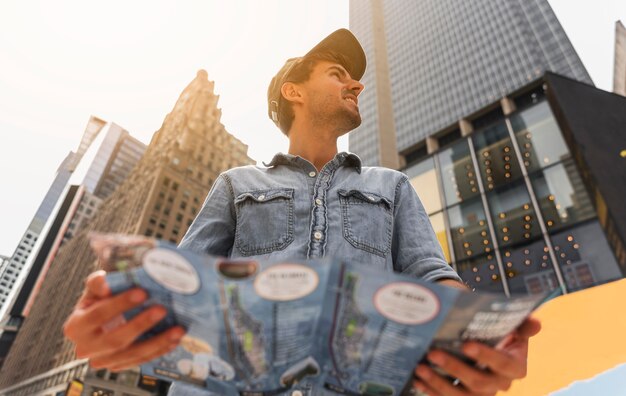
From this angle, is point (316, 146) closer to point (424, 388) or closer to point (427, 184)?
point (424, 388)

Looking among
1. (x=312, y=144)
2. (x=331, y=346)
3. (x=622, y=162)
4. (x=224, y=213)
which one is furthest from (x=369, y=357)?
(x=622, y=162)

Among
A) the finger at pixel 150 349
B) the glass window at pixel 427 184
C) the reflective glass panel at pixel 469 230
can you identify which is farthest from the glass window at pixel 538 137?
the finger at pixel 150 349

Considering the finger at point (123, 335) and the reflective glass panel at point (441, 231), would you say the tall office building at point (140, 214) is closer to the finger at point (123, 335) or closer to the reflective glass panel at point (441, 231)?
the reflective glass panel at point (441, 231)

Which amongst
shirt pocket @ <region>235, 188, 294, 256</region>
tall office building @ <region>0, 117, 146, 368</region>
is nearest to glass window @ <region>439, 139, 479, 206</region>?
shirt pocket @ <region>235, 188, 294, 256</region>

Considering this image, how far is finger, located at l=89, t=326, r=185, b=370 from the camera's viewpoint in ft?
3.60

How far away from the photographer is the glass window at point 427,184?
2120cm

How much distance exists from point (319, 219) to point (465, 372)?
1005 millimetres

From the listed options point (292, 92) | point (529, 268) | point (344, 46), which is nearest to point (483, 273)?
point (529, 268)

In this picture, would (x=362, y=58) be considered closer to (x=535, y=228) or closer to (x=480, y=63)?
(x=535, y=228)

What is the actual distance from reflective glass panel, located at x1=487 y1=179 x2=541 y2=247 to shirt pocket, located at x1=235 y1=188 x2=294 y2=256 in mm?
17888

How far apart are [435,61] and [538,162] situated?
7299 centimetres

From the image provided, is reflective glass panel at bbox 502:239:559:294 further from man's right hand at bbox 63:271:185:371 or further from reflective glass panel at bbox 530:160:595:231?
man's right hand at bbox 63:271:185:371

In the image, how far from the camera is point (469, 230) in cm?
1925

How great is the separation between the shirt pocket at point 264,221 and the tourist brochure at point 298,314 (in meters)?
0.77
